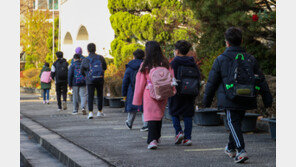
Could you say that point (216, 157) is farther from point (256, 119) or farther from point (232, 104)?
point (256, 119)

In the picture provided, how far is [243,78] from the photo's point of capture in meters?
5.92

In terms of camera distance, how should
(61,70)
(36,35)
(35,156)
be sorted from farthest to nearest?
(36,35), (61,70), (35,156)

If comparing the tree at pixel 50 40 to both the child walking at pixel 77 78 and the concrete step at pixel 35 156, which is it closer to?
the child walking at pixel 77 78

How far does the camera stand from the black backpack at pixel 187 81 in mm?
7422

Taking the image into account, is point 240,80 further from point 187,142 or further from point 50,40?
point 50,40

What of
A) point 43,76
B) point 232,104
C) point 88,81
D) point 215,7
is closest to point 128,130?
point 88,81

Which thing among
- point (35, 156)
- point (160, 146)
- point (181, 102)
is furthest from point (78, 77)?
point (181, 102)

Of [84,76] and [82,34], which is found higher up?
[82,34]

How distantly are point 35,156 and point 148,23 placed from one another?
517 inches

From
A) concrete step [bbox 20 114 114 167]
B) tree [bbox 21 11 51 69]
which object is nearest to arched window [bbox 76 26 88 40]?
tree [bbox 21 11 51 69]

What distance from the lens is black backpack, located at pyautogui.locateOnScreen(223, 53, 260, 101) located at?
19.3 feet

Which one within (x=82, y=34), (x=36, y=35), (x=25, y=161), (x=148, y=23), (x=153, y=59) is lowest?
(x=25, y=161)

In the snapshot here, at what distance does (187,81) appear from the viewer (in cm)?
746

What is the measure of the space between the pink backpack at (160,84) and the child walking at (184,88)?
0.97 feet
